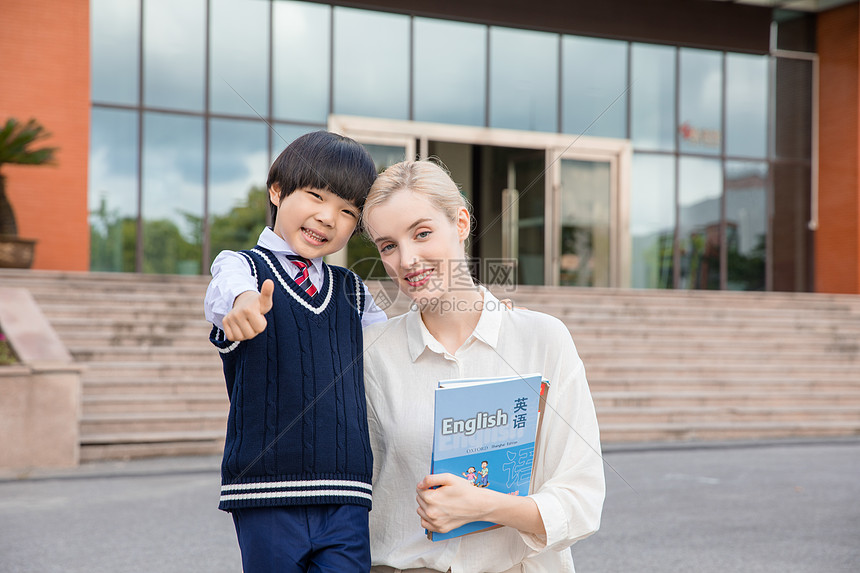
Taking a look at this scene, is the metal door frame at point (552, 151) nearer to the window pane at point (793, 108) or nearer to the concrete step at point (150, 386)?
the window pane at point (793, 108)

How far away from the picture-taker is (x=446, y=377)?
1733 millimetres

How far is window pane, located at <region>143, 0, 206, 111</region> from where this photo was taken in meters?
16.1

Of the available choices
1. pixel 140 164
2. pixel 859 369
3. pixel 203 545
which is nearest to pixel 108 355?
pixel 203 545

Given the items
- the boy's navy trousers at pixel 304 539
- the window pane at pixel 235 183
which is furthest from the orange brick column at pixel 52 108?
the boy's navy trousers at pixel 304 539

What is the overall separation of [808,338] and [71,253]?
43.1ft

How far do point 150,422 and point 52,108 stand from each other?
957cm

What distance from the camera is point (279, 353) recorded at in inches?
69.9

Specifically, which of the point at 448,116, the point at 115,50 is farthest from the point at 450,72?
the point at 115,50

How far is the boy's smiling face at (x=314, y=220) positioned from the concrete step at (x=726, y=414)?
7.66m

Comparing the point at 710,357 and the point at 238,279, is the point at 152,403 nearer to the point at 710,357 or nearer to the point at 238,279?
the point at 238,279

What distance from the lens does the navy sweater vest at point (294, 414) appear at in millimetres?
1702

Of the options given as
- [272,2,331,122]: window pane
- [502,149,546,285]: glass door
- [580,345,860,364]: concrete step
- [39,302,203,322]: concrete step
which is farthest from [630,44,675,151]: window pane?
[39,302,203,322]: concrete step

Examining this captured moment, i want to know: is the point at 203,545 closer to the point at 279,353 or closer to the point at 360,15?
the point at 279,353

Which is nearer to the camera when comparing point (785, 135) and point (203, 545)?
point (203, 545)
